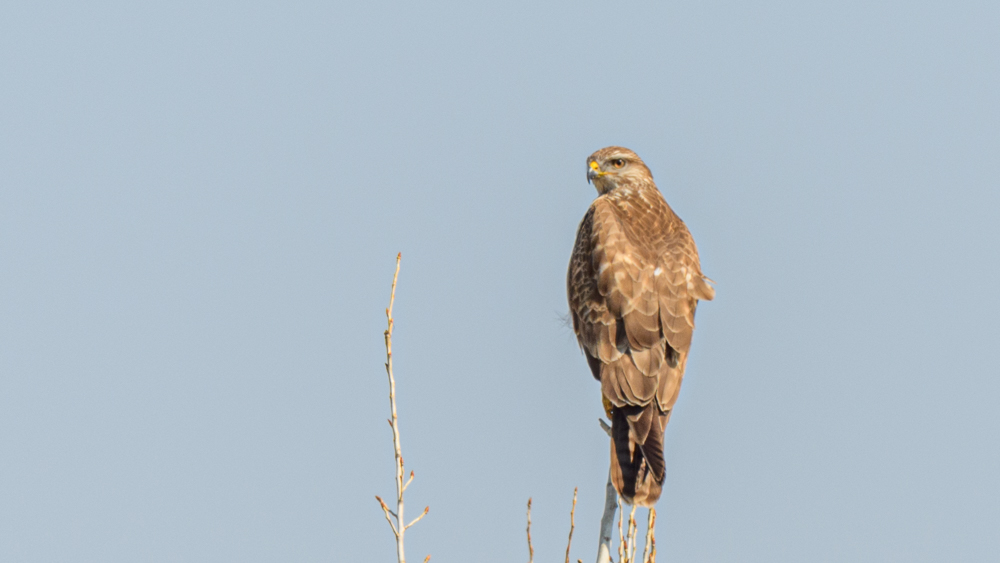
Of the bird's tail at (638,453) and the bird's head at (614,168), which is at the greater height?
the bird's head at (614,168)

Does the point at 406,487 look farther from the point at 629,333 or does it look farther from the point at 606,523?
the point at 629,333

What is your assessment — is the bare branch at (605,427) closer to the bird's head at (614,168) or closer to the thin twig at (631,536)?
the thin twig at (631,536)

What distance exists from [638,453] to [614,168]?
112 inches

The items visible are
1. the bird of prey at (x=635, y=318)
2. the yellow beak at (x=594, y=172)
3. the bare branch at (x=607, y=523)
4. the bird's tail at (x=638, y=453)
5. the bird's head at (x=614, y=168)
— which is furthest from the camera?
the yellow beak at (x=594, y=172)

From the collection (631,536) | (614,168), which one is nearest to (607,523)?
(631,536)

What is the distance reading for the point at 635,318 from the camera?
5914 millimetres

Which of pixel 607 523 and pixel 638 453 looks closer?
pixel 607 523

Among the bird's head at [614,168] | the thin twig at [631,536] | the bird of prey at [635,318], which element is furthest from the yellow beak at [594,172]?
the thin twig at [631,536]

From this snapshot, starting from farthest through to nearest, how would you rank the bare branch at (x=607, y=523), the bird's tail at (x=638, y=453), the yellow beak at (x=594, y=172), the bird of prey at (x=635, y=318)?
the yellow beak at (x=594, y=172) < the bird of prey at (x=635, y=318) < the bird's tail at (x=638, y=453) < the bare branch at (x=607, y=523)

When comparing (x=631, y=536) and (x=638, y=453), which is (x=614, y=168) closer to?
(x=638, y=453)

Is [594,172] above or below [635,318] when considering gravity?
above

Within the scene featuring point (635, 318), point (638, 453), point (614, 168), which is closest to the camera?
point (638, 453)

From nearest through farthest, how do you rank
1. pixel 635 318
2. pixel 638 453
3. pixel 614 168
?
1. pixel 638 453
2. pixel 635 318
3. pixel 614 168

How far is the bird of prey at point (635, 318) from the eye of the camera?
17.6 feet
